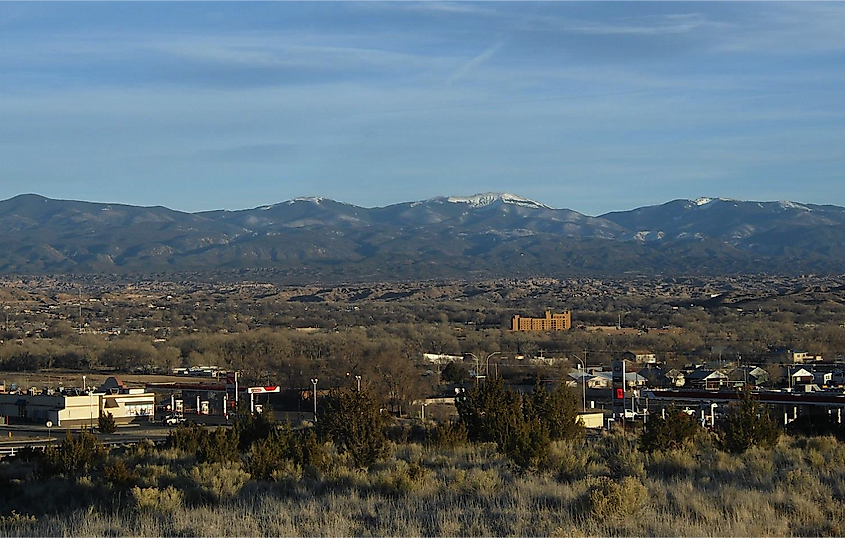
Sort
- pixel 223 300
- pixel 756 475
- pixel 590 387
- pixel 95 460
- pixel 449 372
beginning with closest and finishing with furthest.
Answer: pixel 756 475, pixel 95 460, pixel 590 387, pixel 449 372, pixel 223 300

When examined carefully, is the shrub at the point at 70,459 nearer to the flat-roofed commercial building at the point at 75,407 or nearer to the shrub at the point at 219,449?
the shrub at the point at 219,449

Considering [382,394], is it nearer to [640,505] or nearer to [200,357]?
[200,357]

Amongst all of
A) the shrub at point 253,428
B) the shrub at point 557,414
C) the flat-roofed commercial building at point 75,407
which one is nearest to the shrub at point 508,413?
the shrub at point 557,414

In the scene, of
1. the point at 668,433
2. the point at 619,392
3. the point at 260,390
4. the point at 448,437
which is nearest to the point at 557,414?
the point at 448,437

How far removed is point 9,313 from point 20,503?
12944 cm

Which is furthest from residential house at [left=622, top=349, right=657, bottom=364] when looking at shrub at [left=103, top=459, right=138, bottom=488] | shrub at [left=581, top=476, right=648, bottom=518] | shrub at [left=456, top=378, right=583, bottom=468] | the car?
shrub at [left=581, top=476, right=648, bottom=518]

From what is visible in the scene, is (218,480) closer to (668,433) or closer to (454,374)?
(668,433)

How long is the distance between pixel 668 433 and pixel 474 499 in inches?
391

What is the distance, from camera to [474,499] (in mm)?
15375

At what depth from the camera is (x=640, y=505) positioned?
43.8 feet

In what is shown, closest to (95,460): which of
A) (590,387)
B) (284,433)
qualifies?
(284,433)

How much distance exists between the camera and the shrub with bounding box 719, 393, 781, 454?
2247cm

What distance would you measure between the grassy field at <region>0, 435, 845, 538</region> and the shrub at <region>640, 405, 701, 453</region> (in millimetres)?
724

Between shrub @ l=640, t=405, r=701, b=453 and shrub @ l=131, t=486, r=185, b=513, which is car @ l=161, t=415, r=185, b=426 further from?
shrub @ l=131, t=486, r=185, b=513
